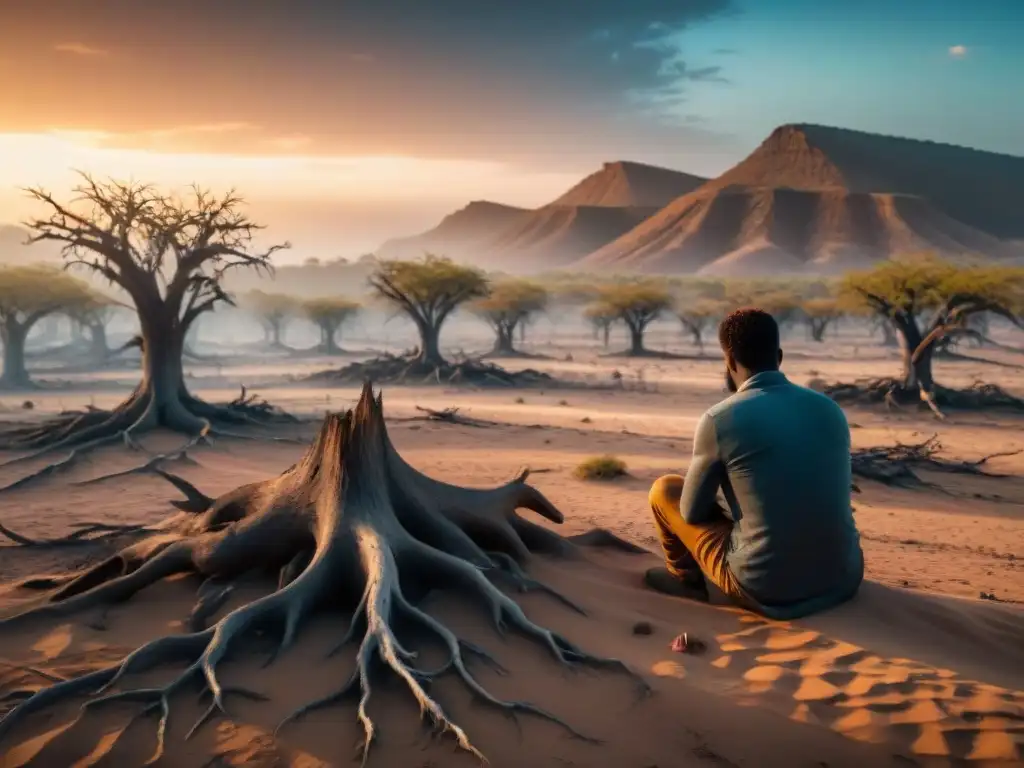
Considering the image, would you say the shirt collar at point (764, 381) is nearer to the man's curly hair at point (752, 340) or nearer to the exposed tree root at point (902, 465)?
the man's curly hair at point (752, 340)

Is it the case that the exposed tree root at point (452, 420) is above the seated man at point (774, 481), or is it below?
below

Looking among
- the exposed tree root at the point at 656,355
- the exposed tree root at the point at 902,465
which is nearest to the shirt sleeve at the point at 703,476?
the exposed tree root at the point at 902,465

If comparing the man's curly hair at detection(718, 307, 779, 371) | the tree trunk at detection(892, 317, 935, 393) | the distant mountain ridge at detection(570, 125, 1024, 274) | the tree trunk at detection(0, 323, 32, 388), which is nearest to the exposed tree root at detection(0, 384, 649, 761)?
the man's curly hair at detection(718, 307, 779, 371)

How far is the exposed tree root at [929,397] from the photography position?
2303 centimetres

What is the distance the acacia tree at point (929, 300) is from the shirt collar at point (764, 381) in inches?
779

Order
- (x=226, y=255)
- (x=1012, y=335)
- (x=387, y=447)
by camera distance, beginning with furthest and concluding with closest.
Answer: (x=1012, y=335), (x=226, y=255), (x=387, y=447)

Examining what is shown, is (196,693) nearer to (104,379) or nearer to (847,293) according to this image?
(847,293)

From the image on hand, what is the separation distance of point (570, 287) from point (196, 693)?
246 ft

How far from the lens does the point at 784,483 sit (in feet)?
14.2

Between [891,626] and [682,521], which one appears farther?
[682,521]

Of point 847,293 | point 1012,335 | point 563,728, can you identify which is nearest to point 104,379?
point 847,293

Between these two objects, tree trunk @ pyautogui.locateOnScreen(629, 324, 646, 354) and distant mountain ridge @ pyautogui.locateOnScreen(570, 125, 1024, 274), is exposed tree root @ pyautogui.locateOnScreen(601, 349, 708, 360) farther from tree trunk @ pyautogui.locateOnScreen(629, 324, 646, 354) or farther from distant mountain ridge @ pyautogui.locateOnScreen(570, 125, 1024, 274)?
distant mountain ridge @ pyautogui.locateOnScreen(570, 125, 1024, 274)

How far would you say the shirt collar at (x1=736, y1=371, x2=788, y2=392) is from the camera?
14.6 ft

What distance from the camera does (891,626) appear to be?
14.9 ft
